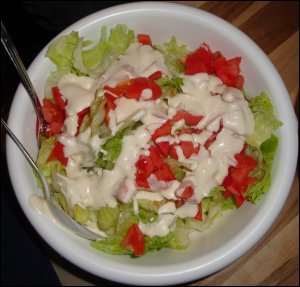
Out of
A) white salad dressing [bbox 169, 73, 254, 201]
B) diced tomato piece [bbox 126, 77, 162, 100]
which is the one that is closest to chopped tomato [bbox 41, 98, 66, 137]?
diced tomato piece [bbox 126, 77, 162, 100]

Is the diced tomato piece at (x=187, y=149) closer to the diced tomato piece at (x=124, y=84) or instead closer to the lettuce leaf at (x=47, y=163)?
the diced tomato piece at (x=124, y=84)

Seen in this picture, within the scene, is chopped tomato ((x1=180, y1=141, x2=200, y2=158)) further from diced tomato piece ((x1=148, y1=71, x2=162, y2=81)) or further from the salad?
diced tomato piece ((x1=148, y1=71, x2=162, y2=81))

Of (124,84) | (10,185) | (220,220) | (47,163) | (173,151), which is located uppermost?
(124,84)

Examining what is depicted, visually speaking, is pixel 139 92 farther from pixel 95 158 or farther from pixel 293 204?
pixel 293 204

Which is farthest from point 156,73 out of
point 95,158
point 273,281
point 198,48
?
point 273,281

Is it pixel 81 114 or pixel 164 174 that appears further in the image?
pixel 81 114

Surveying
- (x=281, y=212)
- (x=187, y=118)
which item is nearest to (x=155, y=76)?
(x=187, y=118)

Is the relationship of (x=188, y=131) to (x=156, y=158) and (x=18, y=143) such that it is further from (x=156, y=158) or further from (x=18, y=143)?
(x=18, y=143)
